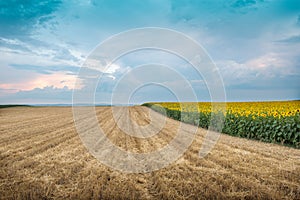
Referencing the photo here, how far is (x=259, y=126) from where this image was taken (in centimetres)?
1255

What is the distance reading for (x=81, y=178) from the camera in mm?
5516

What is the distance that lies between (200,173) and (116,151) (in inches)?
132

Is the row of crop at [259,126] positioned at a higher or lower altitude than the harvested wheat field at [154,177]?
higher

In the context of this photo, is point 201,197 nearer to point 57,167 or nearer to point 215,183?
point 215,183

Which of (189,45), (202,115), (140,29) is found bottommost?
(202,115)

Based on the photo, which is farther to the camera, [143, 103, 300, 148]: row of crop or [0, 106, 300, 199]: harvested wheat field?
[143, 103, 300, 148]: row of crop

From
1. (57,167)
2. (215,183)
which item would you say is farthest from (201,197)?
(57,167)

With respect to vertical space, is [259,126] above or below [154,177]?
above

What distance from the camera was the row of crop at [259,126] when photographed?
35.3 ft

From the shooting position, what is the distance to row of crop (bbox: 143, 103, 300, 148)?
10.8m

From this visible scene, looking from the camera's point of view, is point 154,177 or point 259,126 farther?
point 259,126

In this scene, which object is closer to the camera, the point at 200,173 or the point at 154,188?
the point at 154,188

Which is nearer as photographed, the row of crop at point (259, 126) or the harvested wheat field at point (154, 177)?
the harvested wheat field at point (154, 177)

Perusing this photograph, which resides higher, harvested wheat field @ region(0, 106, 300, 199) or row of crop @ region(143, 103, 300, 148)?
row of crop @ region(143, 103, 300, 148)
